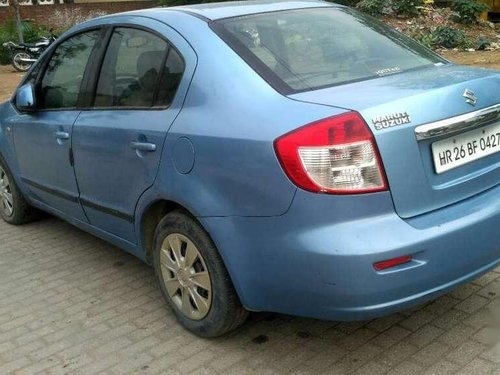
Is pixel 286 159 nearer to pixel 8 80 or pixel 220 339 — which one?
pixel 220 339

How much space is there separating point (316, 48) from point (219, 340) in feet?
5.10

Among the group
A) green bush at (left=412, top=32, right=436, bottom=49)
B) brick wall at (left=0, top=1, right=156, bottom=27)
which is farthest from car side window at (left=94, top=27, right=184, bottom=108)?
brick wall at (left=0, top=1, right=156, bottom=27)

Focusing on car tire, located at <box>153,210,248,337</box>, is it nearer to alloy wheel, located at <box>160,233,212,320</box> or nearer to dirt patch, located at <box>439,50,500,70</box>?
alloy wheel, located at <box>160,233,212,320</box>

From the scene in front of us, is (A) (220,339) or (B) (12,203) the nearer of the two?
(A) (220,339)

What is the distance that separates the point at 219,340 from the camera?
10.3 ft

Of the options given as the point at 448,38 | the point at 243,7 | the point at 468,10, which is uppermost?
the point at 243,7

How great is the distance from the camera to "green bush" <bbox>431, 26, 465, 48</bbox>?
1362 centimetres

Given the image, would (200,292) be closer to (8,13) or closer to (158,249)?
(158,249)

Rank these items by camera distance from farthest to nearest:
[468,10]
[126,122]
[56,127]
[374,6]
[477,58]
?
[374,6] → [468,10] → [477,58] → [56,127] → [126,122]

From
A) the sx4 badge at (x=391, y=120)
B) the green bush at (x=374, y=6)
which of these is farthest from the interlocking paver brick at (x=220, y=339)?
the green bush at (x=374, y=6)

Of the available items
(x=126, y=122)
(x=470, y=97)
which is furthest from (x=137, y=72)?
(x=470, y=97)

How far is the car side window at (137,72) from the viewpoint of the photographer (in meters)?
3.16

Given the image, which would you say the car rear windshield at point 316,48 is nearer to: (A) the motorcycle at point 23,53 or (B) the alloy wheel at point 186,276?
(B) the alloy wheel at point 186,276

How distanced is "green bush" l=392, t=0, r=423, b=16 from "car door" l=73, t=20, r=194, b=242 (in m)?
13.0
